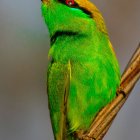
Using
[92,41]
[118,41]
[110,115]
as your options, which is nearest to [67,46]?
[92,41]

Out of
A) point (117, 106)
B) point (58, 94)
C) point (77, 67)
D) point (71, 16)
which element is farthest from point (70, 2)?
point (117, 106)

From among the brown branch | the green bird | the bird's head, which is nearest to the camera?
the brown branch

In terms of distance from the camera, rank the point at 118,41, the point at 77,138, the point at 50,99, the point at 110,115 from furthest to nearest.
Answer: the point at 118,41 < the point at 50,99 < the point at 77,138 < the point at 110,115

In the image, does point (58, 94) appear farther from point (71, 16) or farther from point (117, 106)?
point (117, 106)

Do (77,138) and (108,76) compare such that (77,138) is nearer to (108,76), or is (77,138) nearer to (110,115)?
(108,76)

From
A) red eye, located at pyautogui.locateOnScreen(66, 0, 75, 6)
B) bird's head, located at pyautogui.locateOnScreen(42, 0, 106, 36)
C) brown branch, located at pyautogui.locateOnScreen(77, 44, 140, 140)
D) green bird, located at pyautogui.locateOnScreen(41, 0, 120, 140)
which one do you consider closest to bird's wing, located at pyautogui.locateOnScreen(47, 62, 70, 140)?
green bird, located at pyautogui.locateOnScreen(41, 0, 120, 140)

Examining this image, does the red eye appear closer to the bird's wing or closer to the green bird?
the green bird

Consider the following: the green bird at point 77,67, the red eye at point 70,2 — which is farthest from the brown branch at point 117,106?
the red eye at point 70,2
